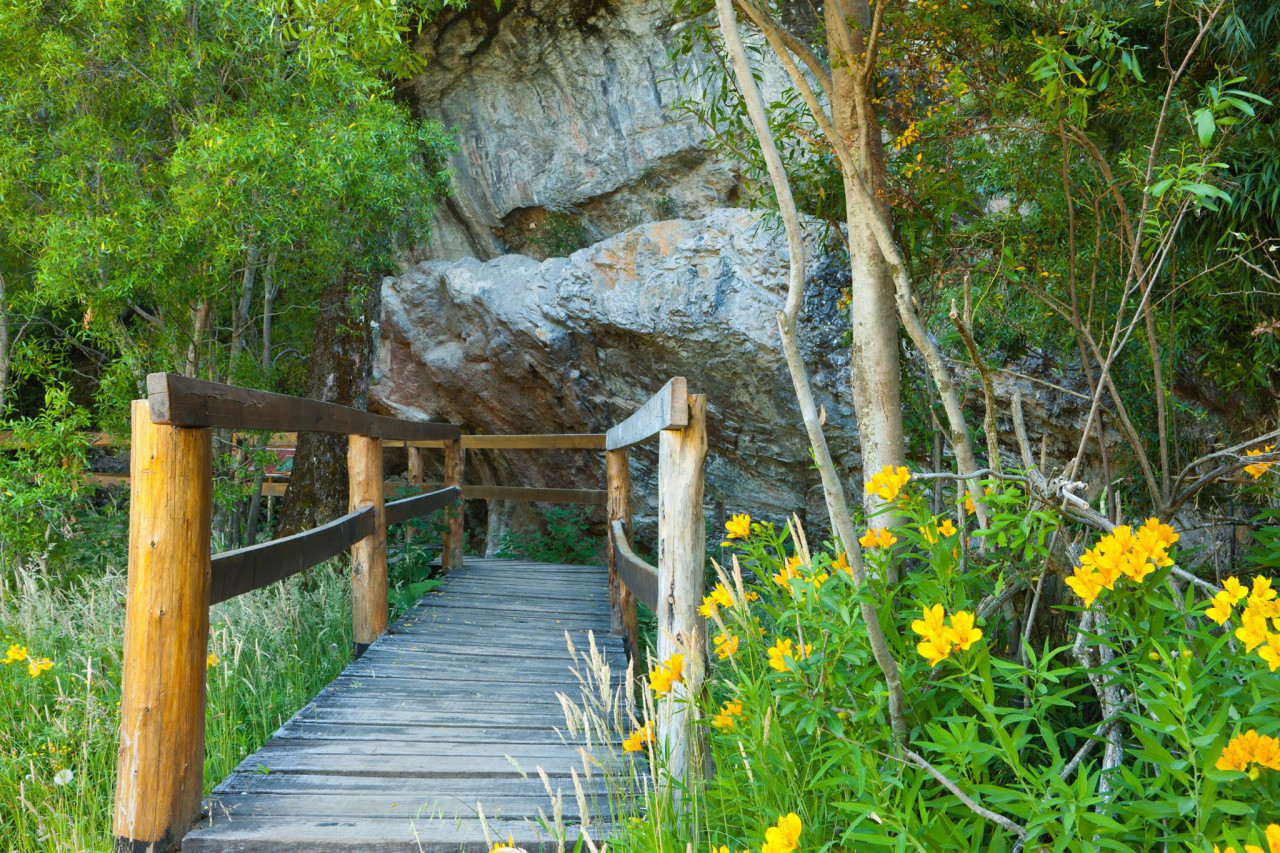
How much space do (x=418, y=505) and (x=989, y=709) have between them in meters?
4.28

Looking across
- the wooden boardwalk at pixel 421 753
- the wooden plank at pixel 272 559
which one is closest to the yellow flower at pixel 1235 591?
the wooden boardwalk at pixel 421 753

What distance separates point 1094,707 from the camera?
2.14 meters

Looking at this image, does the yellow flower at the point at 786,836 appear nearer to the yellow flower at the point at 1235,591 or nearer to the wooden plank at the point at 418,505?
the yellow flower at the point at 1235,591

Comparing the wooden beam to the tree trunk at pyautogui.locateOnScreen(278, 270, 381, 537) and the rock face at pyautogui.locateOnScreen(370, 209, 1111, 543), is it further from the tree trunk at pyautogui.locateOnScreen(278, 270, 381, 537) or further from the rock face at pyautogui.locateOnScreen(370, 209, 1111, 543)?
the tree trunk at pyautogui.locateOnScreen(278, 270, 381, 537)

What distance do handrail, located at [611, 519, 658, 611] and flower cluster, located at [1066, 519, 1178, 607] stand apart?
156 cm

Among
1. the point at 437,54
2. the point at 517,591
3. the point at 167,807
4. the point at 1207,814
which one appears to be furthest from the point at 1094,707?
the point at 437,54

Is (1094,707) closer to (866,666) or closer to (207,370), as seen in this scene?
(866,666)

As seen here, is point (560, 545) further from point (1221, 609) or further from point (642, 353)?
point (1221, 609)

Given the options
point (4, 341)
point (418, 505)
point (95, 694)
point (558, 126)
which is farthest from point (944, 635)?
point (558, 126)

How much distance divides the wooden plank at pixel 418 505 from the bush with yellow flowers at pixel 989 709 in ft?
9.49

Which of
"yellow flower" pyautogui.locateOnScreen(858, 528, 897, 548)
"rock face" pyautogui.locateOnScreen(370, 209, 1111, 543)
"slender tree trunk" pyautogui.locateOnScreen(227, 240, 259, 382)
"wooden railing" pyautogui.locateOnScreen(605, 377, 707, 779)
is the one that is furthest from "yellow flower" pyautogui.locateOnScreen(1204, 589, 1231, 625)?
"slender tree trunk" pyautogui.locateOnScreen(227, 240, 259, 382)

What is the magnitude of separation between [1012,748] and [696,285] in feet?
19.8

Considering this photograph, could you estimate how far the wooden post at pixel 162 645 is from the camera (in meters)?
2.22

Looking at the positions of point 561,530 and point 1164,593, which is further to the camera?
point 561,530
